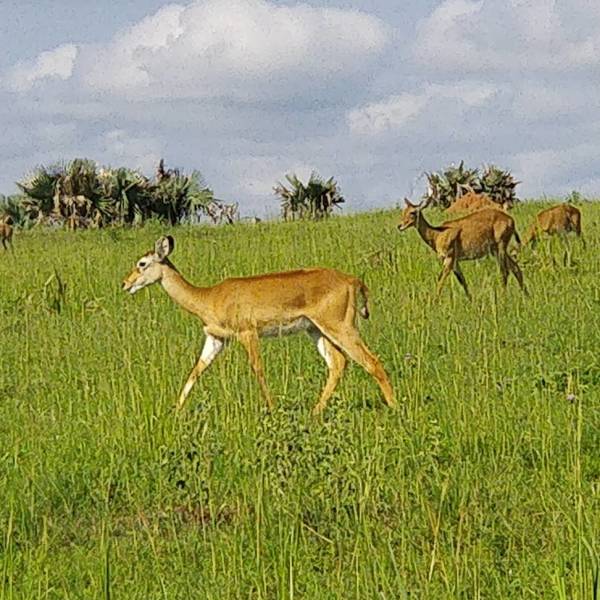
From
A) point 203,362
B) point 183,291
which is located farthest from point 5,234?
point 203,362

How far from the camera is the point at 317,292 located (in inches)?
366

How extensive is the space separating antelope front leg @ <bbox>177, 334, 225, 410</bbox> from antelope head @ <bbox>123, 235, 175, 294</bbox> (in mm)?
1431

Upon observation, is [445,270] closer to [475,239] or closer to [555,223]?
[475,239]

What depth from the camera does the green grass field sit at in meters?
4.51

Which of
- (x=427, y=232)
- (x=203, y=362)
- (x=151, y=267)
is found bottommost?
(x=203, y=362)

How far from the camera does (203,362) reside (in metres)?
8.66

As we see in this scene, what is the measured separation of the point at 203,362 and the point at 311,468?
355 cm

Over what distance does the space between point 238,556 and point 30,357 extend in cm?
585

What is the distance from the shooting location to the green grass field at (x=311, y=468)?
4508mm

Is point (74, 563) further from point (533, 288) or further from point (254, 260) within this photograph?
point (254, 260)

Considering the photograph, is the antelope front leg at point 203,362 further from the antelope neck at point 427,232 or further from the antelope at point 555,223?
the antelope at point 555,223

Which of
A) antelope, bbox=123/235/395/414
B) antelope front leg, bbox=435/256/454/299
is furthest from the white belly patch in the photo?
antelope front leg, bbox=435/256/454/299

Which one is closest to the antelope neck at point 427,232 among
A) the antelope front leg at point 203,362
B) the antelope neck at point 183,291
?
the antelope neck at point 183,291

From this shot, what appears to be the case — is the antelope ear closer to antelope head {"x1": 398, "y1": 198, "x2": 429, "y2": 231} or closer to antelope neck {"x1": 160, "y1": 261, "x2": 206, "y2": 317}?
antelope neck {"x1": 160, "y1": 261, "x2": 206, "y2": 317}
